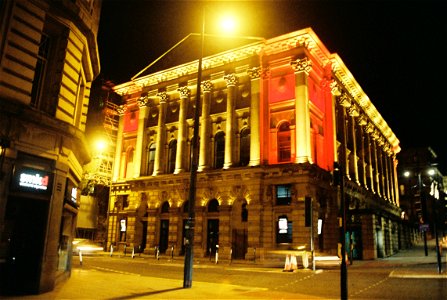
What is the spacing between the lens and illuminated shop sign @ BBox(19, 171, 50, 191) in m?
11.5

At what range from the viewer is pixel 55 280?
12.9m

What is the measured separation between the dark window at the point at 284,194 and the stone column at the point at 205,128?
7574 mm

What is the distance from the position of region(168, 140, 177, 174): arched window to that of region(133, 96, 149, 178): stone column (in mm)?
3428

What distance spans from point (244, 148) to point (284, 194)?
6.13 m

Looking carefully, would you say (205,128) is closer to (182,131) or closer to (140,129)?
(182,131)

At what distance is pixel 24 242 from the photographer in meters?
12.0

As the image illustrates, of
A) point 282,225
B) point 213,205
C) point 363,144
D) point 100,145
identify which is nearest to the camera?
point 282,225

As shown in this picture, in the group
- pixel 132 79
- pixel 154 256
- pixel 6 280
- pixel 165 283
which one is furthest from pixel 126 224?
pixel 6 280

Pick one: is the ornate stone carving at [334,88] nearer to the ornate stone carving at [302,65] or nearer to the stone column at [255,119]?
the ornate stone carving at [302,65]

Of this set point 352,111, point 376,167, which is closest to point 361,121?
point 352,111

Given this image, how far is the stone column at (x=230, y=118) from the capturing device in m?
35.5

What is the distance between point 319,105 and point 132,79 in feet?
70.0

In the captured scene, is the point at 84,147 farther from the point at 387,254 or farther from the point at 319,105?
the point at 387,254

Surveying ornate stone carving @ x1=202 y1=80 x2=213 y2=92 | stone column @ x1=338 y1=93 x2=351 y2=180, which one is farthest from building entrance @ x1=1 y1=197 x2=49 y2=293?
stone column @ x1=338 y1=93 x2=351 y2=180
